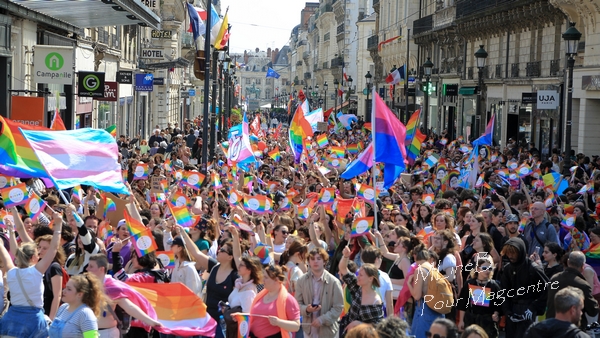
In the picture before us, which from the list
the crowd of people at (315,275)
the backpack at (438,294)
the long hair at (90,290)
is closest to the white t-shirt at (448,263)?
the crowd of people at (315,275)

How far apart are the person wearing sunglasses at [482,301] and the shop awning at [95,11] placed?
1283cm

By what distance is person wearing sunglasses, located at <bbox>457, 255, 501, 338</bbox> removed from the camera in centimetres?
886

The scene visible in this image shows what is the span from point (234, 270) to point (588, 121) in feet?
71.8

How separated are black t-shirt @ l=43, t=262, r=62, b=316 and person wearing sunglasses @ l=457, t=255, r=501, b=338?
359 centimetres

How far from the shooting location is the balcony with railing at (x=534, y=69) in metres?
33.7

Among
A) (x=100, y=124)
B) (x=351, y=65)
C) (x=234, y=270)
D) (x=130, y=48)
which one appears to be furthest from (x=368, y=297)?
(x=351, y=65)

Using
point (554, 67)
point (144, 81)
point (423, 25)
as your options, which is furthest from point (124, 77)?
point (423, 25)

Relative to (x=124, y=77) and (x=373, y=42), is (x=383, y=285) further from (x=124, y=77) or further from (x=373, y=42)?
(x=373, y=42)

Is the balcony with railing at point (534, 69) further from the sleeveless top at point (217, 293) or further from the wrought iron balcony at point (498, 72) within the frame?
the sleeveless top at point (217, 293)

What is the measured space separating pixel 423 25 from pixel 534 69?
18.9m

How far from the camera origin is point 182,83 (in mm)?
66750

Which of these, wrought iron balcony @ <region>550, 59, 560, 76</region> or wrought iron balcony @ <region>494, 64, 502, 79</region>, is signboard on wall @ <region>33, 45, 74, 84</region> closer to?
wrought iron balcony @ <region>550, 59, 560, 76</region>

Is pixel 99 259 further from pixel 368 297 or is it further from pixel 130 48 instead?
pixel 130 48

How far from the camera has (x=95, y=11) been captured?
22.8 meters
